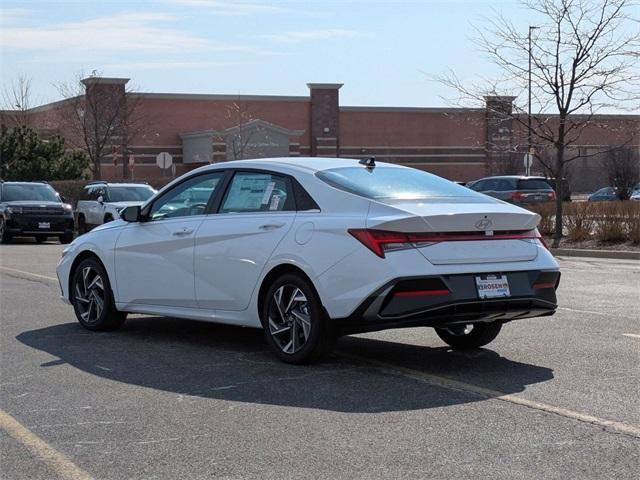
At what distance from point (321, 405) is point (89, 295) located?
4204 millimetres

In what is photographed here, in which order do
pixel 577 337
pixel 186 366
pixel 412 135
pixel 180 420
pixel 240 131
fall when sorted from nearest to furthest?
pixel 180 420 → pixel 186 366 → pixel 577 337 → pixel 240 131 → pixel 412 135

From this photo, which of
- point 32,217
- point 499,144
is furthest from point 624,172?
point 32,217

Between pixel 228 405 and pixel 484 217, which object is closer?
pixel 228 405

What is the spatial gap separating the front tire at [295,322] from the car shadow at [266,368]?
0.43ft

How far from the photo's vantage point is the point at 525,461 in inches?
206

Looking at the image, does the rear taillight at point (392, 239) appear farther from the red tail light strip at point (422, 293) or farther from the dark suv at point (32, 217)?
the dark suv at point (32, 217)

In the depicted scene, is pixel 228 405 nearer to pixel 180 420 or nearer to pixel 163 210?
pixel 180 420

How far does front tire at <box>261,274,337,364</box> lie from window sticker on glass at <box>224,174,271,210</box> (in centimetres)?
88

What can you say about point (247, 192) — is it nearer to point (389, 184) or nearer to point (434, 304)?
point (389, 184)

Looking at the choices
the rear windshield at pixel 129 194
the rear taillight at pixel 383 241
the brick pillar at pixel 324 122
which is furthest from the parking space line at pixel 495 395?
the brick pillar at pixel 324 122

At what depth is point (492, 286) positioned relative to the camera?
741cm

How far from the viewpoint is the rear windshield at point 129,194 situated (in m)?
29.6

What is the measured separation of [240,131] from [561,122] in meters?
38.1

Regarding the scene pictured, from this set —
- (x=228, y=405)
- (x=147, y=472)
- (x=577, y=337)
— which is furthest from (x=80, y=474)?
(x=577, y=337)
